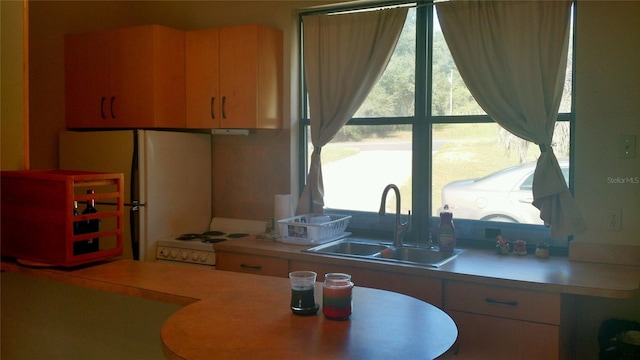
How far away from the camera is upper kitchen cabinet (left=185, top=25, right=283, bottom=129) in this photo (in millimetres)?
3631

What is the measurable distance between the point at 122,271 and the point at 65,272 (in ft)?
0.74

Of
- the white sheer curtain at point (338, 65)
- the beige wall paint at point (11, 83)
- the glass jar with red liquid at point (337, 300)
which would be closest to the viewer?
the glass jar with red liquid at point (337, 300)

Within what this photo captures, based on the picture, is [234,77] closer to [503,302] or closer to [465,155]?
[465,155]

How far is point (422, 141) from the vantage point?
3.44 metres

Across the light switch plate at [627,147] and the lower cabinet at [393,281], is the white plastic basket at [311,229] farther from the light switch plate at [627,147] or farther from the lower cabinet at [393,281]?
the light switch plate at [627,147]

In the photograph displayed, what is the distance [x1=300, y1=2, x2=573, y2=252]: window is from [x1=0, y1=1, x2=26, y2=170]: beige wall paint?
1.90m

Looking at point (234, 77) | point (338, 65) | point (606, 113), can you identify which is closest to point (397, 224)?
point (338, 65)

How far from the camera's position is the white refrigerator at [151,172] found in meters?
3.61

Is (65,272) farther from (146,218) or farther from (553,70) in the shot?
(553,70)

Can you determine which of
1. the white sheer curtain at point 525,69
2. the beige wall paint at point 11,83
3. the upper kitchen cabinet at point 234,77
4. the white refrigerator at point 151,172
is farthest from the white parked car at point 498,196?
the beige wall paint at point 11,83

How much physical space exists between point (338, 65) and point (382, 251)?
49.7 inches

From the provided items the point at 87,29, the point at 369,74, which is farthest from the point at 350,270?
the point at 87,29

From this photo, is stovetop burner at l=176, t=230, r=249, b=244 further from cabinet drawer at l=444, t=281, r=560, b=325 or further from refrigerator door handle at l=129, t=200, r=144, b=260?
cabinet drawer at l=444, t=281, r=560, b=325

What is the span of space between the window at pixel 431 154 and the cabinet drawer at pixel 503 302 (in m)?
0.71
